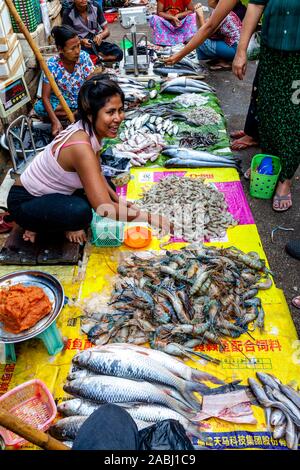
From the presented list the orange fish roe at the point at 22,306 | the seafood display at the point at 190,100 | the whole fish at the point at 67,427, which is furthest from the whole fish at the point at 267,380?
the seafood display at the point at 190,100

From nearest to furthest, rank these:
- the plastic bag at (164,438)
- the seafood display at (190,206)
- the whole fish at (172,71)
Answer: the plastic bag at (164,438)
the seafood display at (190,206)
the whole fish at (172,71)

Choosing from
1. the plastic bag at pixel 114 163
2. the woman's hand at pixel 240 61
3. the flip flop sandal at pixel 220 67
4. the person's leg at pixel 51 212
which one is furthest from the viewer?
the flip flop sandal at pixel 220 67

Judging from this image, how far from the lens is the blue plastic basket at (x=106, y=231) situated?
3.54 meters

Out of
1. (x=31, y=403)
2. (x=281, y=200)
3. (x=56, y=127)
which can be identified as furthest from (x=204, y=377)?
(x=56, y=127)

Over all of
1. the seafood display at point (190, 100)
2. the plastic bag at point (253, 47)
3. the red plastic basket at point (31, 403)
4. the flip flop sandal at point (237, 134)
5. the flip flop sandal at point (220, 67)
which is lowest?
the red plastic basket at point (31, 403)

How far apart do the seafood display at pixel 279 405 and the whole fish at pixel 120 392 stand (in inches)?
17.9

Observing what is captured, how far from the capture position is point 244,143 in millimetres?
5094

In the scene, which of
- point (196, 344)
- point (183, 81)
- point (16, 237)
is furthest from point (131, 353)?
point (183, 81)

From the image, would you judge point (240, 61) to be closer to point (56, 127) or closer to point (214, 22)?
point (214, 22)

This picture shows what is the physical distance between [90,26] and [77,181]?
15.3 feet

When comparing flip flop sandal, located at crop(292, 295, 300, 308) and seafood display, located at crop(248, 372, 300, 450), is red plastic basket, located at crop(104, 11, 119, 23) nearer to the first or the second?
flip flop sandal, located at crop(292, 295, 300, 308)

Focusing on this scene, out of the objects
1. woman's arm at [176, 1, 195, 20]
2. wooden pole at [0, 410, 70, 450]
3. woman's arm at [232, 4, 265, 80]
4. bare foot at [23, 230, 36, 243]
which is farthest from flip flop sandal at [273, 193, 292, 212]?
woman's arm at [176, 1, 195, 20]

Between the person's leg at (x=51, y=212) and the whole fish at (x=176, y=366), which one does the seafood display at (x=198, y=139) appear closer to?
the person's leg at (x=51, y=212)

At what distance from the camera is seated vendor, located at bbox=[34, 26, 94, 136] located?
456 centimetres
